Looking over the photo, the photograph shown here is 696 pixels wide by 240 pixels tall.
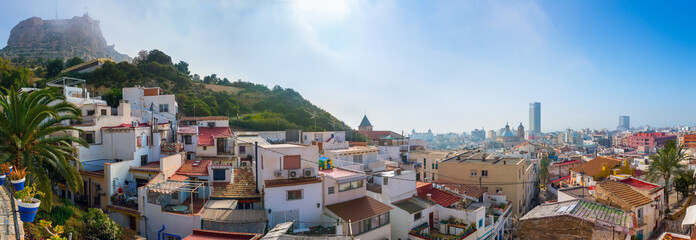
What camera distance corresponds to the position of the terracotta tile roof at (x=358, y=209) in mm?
17641

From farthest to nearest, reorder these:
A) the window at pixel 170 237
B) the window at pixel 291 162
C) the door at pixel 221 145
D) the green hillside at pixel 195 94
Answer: the green hillside at pixel 195 94 → the door at pixel 221 145 → the window at pixel 291 162 → the window at pixel 170 237

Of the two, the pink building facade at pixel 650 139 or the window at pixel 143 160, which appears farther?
the pink building facade at pixel 650 139

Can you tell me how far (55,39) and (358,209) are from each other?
106m

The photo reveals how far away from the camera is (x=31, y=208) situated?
612 centimetres

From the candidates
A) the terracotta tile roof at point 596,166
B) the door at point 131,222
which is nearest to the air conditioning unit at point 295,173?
the door at point 131,222

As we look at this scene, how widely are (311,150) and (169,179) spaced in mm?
8378

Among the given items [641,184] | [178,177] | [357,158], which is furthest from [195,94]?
[641,184]

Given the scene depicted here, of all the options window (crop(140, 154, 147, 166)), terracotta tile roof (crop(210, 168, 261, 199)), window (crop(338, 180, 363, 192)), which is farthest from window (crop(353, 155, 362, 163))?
window (crop(140, 154, 147, 166))

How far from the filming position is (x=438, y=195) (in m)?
23.4

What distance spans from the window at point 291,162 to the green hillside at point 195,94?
30.2 metres

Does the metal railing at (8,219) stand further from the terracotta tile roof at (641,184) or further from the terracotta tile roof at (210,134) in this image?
the terracotta tile roof at (641,184)

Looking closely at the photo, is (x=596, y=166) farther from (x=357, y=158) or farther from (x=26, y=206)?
(x=26, y=206)

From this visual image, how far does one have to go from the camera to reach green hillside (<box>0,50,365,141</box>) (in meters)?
48.5

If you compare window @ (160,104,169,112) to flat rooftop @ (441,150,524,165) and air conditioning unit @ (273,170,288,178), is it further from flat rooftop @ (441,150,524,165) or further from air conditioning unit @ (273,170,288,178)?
flat rooftop @ (441,150,524,165)
